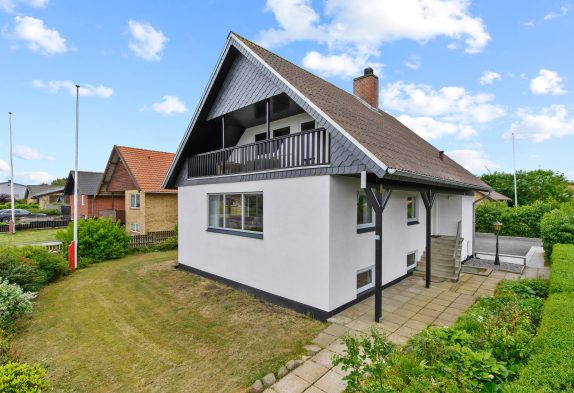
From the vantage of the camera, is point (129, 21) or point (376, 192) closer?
point (376, 192)

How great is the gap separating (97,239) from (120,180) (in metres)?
7.19

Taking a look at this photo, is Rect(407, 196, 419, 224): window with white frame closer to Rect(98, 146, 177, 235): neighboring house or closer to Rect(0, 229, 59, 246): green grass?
Rect(98, 146, 177, 235): neighboring house

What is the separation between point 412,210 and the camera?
10.1 m

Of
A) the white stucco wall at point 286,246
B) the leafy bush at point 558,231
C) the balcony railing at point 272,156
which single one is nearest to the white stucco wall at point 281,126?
the balcony railing at point 272,156

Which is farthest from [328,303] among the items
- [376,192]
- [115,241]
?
[115,241]

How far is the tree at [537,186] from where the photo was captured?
112ft

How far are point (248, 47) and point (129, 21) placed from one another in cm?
518

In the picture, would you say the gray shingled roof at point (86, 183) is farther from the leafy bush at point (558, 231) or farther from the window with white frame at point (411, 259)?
the leafy bush at point (558, 231)

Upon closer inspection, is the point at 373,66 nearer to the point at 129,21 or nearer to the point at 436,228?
the point at 436,228

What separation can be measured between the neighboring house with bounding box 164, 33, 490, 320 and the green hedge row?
2.84 meters

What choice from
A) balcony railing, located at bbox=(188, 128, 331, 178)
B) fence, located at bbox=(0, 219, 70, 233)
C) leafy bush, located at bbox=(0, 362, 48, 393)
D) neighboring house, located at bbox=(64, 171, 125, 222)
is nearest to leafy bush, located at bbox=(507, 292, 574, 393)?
balcony railing, located at bbox=(188, 128, 331, 178)

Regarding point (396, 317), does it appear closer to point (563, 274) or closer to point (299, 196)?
point (563, 274)

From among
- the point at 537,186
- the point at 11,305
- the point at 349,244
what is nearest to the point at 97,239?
the point at 11,305

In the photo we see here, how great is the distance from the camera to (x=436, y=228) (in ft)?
39.5
